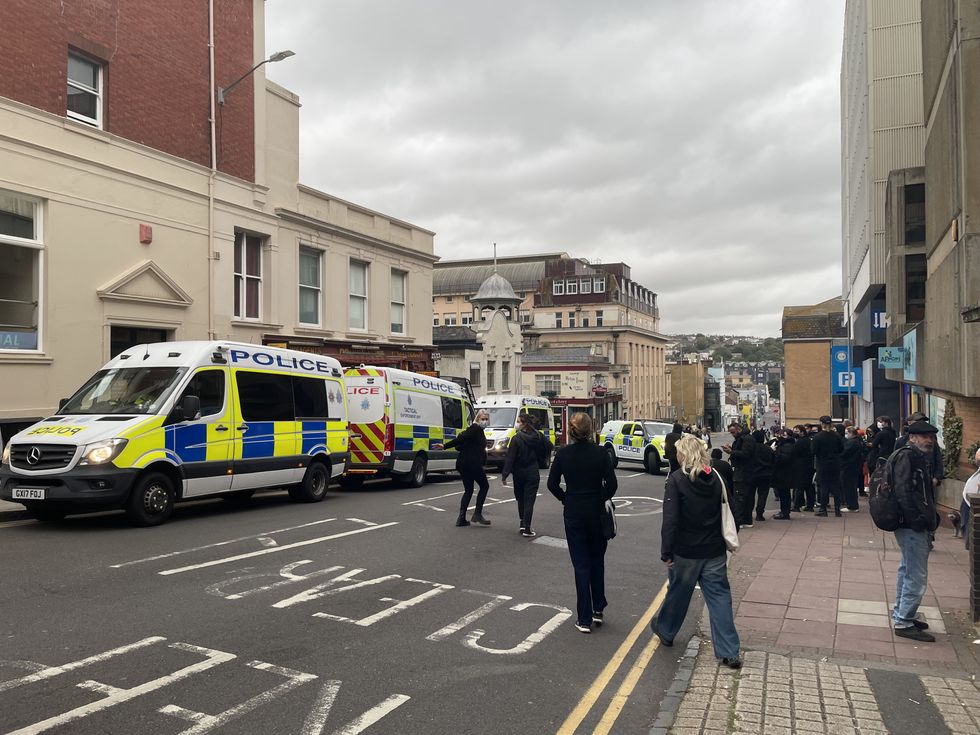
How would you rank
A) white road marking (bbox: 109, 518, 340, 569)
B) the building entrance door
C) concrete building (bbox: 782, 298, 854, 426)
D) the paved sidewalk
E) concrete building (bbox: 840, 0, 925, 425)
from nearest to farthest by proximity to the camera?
the paved sidewalk, white road marking (bbox: 109, 518, 340, 569), the building entrance door, concrete building (bbox: 840, 0, 925, 425), concrete building (bbox: 782, 298, 854, 426)

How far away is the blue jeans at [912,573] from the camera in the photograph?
6.52 metres

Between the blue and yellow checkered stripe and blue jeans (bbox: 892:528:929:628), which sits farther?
the blue and yellow checkered stripe

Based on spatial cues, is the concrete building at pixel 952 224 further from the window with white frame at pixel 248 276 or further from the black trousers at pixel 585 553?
the window with white frame at pixel 248 276

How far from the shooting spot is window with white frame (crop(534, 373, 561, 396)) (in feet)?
222

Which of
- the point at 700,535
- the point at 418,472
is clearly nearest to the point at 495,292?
the point at 418,472

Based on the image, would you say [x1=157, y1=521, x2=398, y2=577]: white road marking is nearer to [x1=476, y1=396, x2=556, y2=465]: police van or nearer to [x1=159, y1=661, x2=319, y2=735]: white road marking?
[x1=159, y1=661, x2=319, y2=735]: white road marking

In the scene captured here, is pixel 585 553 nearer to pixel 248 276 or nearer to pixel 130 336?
pixel 130 336

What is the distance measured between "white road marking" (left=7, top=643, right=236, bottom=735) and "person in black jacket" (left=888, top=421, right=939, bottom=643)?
17.6 ft

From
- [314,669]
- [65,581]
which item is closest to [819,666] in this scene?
[314,669]

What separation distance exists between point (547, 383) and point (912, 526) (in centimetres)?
6156

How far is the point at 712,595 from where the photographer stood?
590 centimetres

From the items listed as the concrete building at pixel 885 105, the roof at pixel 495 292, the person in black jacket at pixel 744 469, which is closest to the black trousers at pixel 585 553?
the person in black jacket at pixel 744 469

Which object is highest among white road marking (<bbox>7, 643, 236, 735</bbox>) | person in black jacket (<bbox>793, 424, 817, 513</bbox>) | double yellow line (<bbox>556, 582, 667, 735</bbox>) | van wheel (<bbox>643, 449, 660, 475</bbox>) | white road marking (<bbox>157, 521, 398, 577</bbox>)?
person in black jacket (<bbox>793, 424, 817, 513</bbox>)

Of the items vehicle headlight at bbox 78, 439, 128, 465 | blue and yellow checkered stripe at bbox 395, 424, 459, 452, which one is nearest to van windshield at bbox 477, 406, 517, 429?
blue and yellow checkered stripe at bbox 395, 424, 459, 452
